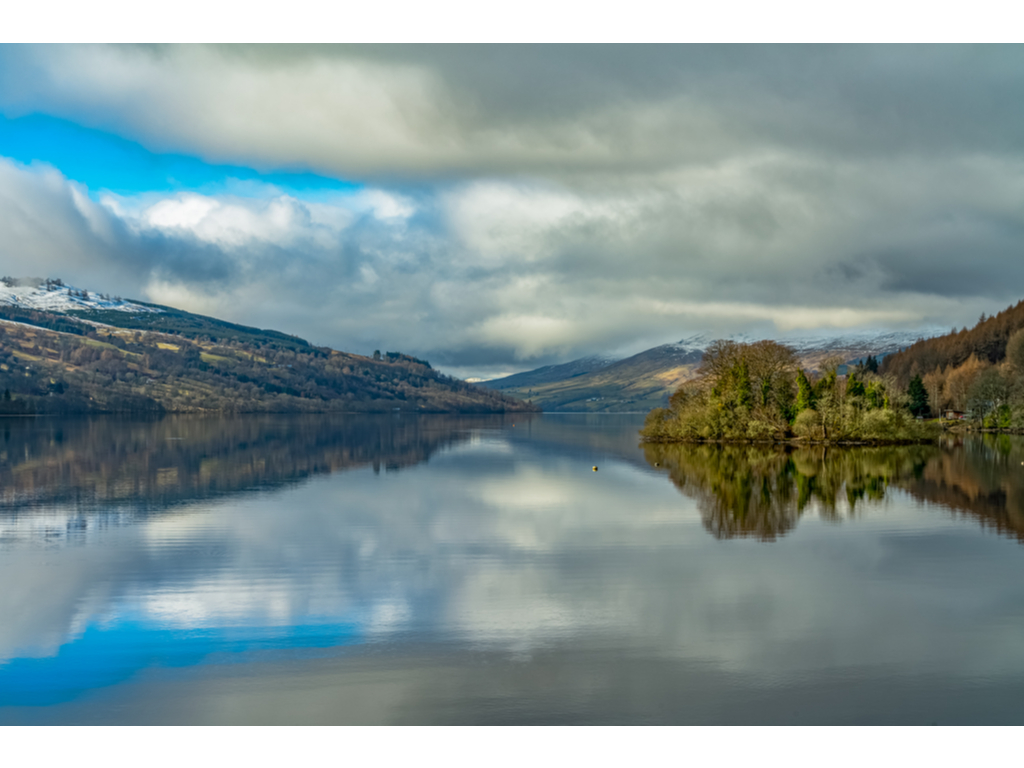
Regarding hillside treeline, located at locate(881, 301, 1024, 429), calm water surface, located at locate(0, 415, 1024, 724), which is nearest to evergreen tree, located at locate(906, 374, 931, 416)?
hillside treeline, located at locate(881, 301, 1024, 429)

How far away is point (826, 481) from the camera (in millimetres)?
51250

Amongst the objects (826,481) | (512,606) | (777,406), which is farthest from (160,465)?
(777,406)

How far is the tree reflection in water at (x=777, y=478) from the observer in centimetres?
3691

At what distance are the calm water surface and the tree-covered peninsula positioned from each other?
3968 centimetres

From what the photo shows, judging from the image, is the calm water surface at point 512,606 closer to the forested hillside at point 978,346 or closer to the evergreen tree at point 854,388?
Answer: the evergreen tree at point 854,388

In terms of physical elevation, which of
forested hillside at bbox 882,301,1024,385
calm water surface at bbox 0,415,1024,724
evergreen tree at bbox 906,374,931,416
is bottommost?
calm water surface at bbox 0,415,1024,724

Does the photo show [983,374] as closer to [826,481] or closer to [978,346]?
[978,346]

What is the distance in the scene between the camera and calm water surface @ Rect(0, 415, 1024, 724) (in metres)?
14.9

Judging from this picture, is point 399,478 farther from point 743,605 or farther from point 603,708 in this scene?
point 603,708

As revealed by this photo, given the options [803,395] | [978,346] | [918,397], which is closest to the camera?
[803,395]

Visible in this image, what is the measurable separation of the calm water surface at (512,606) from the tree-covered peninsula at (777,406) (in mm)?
39678

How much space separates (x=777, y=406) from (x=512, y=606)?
7436 cm

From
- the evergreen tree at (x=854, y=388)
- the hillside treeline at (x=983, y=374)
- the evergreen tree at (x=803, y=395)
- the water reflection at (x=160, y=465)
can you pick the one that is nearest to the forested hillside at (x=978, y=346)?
the hillside treeline at (x=983, y=374)

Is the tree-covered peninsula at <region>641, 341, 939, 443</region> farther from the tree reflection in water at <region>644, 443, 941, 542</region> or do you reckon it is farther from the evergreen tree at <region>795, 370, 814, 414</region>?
the tree reflection in water at <region>644, 443, 941, 542</region>
